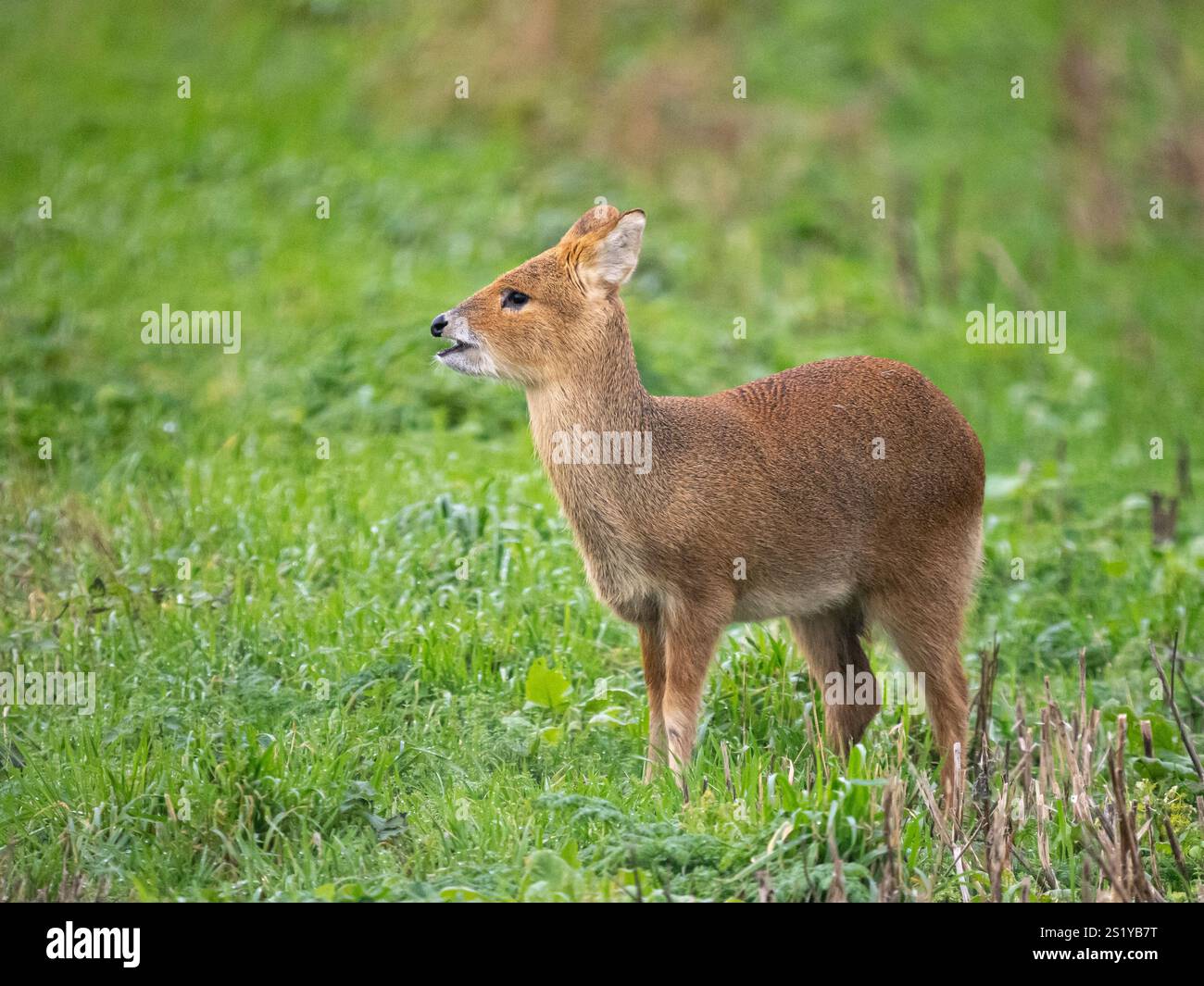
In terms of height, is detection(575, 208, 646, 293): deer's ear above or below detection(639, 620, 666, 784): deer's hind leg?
above

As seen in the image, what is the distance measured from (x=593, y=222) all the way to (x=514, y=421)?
306cm

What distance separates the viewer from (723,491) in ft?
19.9

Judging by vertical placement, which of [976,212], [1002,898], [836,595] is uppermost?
[976,212]

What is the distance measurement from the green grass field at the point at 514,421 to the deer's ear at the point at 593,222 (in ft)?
5.29

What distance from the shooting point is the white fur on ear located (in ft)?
20.0

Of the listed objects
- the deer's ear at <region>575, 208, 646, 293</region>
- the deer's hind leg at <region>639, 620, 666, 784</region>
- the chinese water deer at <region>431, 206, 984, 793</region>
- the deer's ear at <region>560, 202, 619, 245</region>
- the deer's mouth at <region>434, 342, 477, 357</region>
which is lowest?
the deer's hind leg at <region>639, 620, 666, 784</region>

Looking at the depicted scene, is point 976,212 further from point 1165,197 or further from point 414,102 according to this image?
point 414,102

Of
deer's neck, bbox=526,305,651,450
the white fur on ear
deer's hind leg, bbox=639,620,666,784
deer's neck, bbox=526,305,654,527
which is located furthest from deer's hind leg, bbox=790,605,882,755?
the white fur on ear

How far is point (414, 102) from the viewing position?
14039 mm

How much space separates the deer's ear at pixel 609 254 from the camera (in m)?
6.10

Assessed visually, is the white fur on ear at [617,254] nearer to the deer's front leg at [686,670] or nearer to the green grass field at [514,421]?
the deer's front leg at [686,670]

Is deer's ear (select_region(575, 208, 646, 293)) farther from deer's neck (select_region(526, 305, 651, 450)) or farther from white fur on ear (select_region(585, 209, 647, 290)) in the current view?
deer's neck (select_region(526, 305, 651, 450))

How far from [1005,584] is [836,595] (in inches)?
85.7
